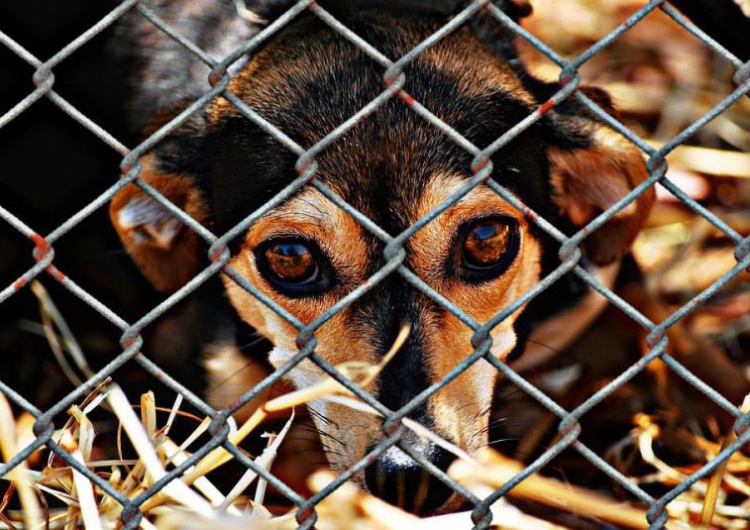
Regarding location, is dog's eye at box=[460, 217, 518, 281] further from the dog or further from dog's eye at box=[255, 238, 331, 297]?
dog's eye at box=[255, 238, 331, 297]

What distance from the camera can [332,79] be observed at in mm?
2791

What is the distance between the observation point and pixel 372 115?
2732mm

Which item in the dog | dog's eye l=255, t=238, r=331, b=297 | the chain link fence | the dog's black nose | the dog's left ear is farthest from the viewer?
the dog's left ear

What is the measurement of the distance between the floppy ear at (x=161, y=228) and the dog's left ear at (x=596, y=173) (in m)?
1.19

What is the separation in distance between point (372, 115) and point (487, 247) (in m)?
0.51

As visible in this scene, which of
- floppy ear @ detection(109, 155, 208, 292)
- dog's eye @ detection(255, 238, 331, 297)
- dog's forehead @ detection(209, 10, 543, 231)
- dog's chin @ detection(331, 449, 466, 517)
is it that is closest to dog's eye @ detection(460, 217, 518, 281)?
dog's forehead @ detection(209, 10, 543, 231)

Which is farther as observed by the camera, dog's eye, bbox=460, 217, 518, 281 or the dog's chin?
dog's eye, bbox=460, 217, 518, 281

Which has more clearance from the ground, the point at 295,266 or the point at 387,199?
the point at 387,199

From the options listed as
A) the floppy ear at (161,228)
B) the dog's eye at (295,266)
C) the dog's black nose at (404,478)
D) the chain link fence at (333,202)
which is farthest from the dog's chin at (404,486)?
the floppy ear at (161,228)

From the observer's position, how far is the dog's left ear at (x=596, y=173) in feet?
10.1

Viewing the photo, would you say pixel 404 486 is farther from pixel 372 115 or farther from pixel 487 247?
pixel 372 115

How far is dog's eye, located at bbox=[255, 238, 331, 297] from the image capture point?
2760mm

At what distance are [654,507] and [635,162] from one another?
1.36 meters

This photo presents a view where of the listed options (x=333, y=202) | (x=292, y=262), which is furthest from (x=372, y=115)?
(x=333, y=202)
